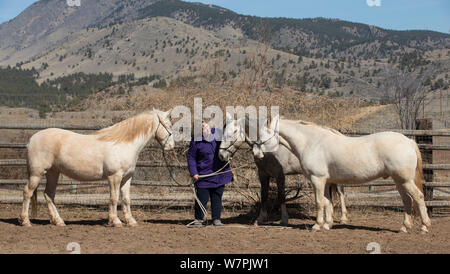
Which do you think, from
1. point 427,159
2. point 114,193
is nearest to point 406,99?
point 427,159

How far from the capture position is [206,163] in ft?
22.5

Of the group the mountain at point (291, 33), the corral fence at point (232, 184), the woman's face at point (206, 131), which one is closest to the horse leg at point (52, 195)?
the corral fence at point (232, 184)

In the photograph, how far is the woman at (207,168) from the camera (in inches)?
267

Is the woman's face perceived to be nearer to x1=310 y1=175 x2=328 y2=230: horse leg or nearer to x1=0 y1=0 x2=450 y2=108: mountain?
x1=310 y1=175 x2=328 y2=230: horse leg

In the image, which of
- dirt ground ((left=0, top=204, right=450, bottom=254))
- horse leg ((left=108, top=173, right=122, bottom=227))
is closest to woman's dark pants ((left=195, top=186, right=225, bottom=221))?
dirt ground ((left=0, top=204, right=450, bottom=254))

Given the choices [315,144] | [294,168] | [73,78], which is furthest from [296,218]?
[73,78]

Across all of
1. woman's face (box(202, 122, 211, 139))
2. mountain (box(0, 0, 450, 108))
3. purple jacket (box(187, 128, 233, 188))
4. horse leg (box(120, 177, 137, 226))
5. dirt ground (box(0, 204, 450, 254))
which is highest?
mountain (box(0, 0, 450, 108))

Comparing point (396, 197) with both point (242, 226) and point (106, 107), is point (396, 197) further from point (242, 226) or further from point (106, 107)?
point (106, 107)

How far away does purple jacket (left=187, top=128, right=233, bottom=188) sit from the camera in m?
6.79

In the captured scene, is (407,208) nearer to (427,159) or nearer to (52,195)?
(427,159)

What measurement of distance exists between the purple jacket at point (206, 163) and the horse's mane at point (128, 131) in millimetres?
815

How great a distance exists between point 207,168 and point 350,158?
2211 millimetres

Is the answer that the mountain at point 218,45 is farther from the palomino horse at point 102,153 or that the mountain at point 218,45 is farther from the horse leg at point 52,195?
the horse leg at point 52,195

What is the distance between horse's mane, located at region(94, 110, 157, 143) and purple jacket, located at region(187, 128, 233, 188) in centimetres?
82
